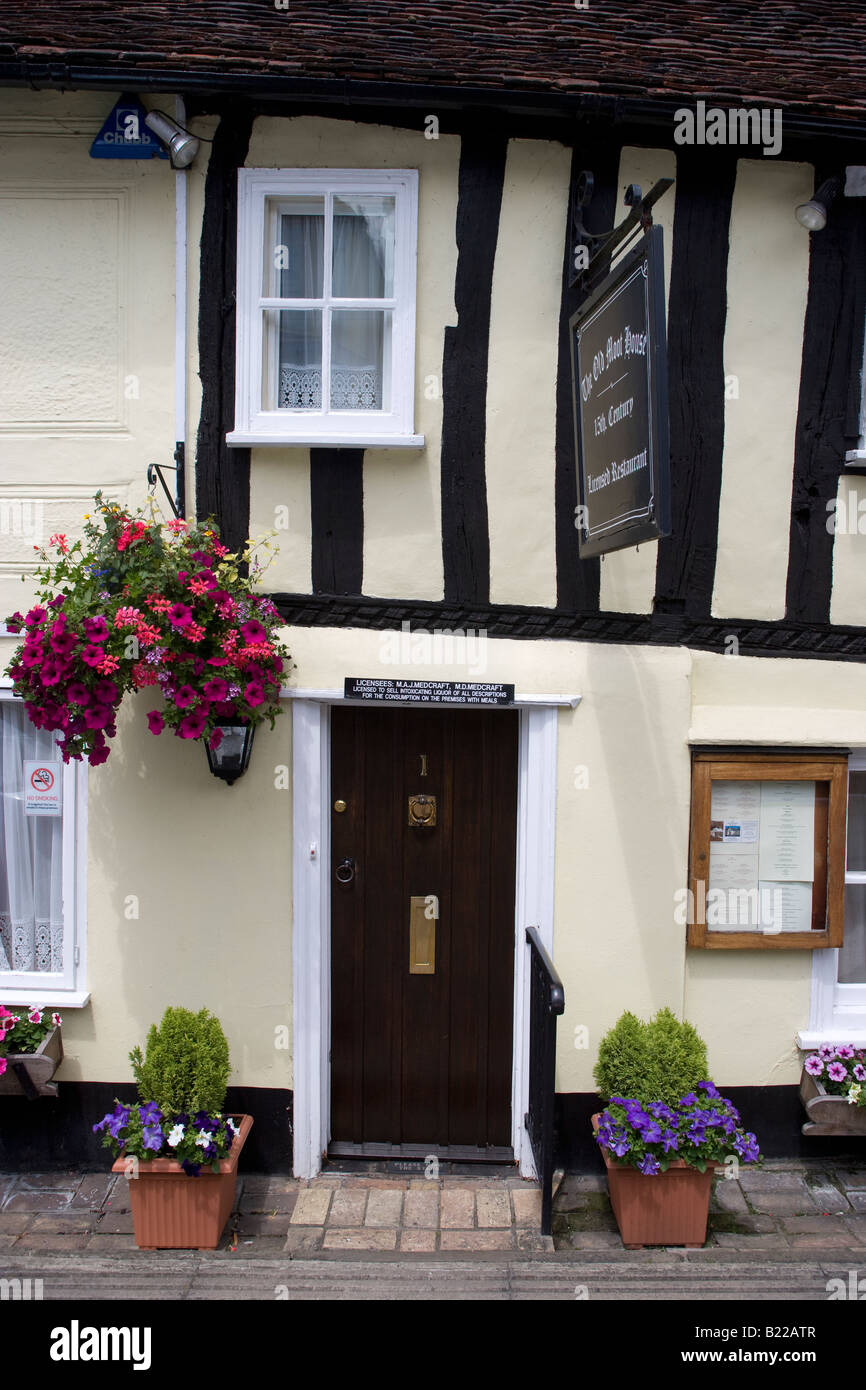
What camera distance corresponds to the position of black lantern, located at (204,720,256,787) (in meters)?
4.39

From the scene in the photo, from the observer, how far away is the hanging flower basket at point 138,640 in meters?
3.90

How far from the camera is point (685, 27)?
Answer: 5.00 meters

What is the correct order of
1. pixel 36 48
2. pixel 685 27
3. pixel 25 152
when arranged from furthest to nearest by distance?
pixel 685 27 < pixel 25 152 < pixel 36 48

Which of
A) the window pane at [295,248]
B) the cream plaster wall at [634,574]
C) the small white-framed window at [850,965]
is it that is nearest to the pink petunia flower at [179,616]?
the window pane at [295,248]

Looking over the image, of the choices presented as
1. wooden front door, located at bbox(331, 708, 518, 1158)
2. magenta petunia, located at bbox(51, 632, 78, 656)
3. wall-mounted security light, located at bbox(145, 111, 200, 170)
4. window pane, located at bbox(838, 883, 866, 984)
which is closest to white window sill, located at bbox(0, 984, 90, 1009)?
wooden front door, located at bbox(331, 708, 518, 1158)

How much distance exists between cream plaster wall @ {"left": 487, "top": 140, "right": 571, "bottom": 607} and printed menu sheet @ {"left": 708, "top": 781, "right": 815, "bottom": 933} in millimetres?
→ 1590

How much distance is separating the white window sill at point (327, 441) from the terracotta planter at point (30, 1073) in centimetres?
303

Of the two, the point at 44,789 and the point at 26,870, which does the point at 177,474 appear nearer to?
the point at 44,789

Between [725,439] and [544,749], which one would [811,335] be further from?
[544,749]

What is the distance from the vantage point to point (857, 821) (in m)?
4.92

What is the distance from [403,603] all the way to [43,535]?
1.78 metres

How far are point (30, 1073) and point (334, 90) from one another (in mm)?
4736

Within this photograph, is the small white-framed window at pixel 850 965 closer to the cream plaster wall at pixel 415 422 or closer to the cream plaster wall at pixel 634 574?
the cream plaster wall at pixel 634 574

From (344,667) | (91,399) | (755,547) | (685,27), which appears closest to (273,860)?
(344,667)
